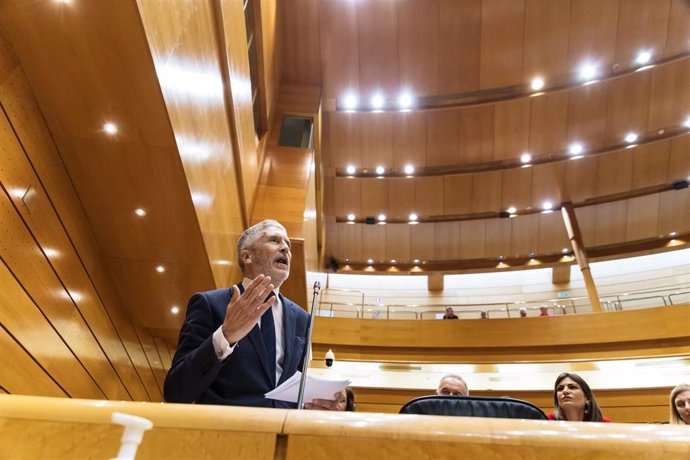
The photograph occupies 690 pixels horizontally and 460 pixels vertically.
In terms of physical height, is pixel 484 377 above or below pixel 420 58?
below

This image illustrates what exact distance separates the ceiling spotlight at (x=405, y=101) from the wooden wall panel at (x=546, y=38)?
2203mm

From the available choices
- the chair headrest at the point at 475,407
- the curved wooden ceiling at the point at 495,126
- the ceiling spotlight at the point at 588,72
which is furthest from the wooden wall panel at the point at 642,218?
the chair headrest at the point at 475,407

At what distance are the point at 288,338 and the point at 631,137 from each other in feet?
33.0

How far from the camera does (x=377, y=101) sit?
28.8 ft

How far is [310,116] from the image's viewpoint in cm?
818

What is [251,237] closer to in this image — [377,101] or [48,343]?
[48,343]

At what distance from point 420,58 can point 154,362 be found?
682 centimetres

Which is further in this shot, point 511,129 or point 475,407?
point 511,129

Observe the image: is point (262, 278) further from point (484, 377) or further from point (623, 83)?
point (623, 83)

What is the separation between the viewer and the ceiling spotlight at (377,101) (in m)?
8.69

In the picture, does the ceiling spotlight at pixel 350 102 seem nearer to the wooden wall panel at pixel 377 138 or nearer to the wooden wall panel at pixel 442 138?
the wooden wall panel at pixel 377 138

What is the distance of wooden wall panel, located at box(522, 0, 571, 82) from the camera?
7578 millimetres

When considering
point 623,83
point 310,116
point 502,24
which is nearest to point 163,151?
point 310,116

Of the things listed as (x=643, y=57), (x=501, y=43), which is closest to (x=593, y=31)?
(x=643, y=57)
